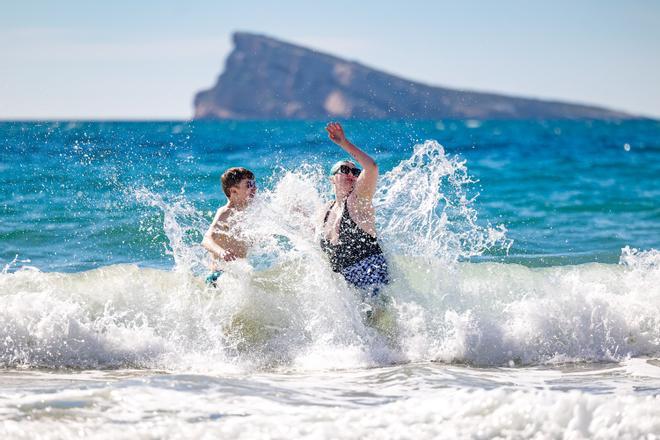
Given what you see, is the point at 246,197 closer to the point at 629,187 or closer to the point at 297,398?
the point at 297,398

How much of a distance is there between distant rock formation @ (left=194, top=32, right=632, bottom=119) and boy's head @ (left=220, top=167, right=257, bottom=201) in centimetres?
8918

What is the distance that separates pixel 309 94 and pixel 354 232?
132490 mm

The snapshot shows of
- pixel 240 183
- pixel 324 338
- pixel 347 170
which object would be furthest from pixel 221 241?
pixel 347 170

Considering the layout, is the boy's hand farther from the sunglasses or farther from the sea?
the sunglasses

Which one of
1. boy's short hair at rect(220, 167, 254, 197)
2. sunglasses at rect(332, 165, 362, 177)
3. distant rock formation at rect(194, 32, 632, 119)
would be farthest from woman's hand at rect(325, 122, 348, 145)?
distant rock formation at rect(194, 32, 632, 119)

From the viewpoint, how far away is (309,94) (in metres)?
138

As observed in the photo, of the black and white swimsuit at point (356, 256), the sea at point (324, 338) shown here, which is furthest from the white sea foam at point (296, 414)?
the black and white swimsuit at point (356, 256)

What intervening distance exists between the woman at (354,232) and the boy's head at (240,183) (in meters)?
0.82

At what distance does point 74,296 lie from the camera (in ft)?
26.7

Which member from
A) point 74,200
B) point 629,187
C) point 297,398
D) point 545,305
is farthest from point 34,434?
point 629,187

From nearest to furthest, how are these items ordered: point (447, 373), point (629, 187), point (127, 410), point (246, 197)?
point (127, 410), point (447, 373), point (246, 197), point (629, 187)

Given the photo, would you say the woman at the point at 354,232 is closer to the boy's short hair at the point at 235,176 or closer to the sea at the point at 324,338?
the sea at the point at 324,338

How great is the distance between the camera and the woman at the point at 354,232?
693 cm

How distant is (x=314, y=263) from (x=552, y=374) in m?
2.16
